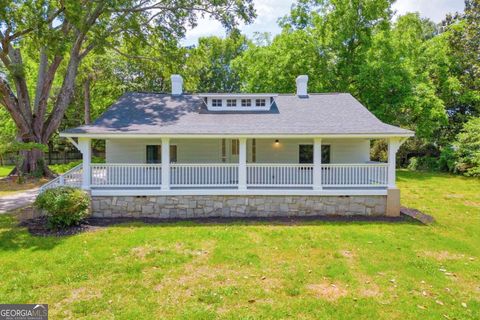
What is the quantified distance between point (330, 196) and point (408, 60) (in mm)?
18487

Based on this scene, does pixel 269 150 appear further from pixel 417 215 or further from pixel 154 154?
pixel 417 215

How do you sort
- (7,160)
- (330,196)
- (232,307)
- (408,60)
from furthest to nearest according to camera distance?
(7,160), (408,60), (330,196), (232,307)

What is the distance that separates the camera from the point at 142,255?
22.4ft

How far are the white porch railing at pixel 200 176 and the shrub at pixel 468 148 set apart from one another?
17208 millimetres

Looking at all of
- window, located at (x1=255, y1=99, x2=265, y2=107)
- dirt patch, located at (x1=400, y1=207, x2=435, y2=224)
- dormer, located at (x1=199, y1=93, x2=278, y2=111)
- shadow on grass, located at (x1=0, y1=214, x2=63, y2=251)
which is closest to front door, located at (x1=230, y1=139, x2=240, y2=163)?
dormer, located at (x1=199, y1=93, x2=278, y2=111)

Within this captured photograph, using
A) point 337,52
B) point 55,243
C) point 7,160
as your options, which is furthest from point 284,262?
point 7,160

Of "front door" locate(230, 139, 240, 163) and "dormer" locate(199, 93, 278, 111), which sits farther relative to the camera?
"front door" locate(230, 139, 240, 163)

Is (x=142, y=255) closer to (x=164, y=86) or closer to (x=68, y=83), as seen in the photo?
(x=68, y=83)

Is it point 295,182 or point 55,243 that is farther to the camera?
point 295,182

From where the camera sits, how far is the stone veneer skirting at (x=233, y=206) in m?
10.1

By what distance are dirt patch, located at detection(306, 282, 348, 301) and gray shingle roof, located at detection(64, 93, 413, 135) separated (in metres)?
5.49

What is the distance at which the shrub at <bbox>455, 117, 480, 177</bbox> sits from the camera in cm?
1938

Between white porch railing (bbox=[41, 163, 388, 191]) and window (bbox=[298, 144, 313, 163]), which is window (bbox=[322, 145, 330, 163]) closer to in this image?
window (bbox=[298, 144, 313, 163])

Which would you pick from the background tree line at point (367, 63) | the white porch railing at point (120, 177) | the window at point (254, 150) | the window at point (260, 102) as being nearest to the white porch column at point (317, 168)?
the window at point (254, 150)
